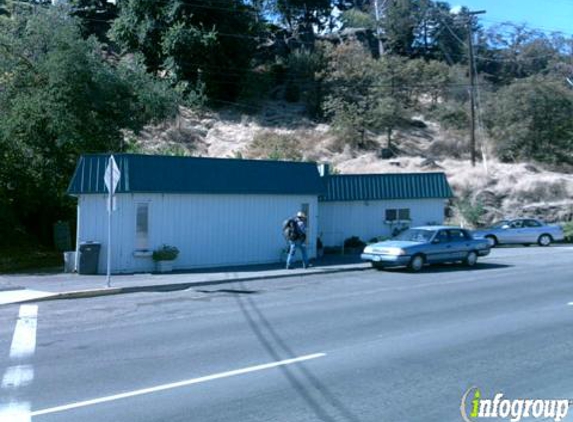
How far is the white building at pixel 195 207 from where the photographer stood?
20625mm

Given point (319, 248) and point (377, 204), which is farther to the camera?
point (377, 204)

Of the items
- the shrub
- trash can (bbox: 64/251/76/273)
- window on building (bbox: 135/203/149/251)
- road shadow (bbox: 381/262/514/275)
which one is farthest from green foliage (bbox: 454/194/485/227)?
trash can (bbox: 64/251/76/273)

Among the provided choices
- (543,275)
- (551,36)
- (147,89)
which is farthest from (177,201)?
(551,36)

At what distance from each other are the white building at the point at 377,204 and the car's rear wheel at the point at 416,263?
7.14 metres

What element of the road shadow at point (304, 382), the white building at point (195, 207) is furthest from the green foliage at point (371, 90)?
the road shadow at point (304, 382)

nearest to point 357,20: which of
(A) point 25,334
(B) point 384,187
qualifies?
(B) point 384,187

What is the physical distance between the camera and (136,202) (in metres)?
21.0

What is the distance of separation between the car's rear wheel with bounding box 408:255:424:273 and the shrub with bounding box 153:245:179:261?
7107mm

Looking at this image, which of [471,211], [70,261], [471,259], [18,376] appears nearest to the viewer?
[18,376]

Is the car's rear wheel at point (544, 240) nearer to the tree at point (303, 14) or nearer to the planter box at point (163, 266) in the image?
the planter box at point (163, 266)

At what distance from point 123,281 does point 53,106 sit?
8.50m

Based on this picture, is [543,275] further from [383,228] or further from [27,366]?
[27,366]

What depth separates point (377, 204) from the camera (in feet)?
97.9

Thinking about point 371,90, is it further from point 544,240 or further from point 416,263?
point 416,263
